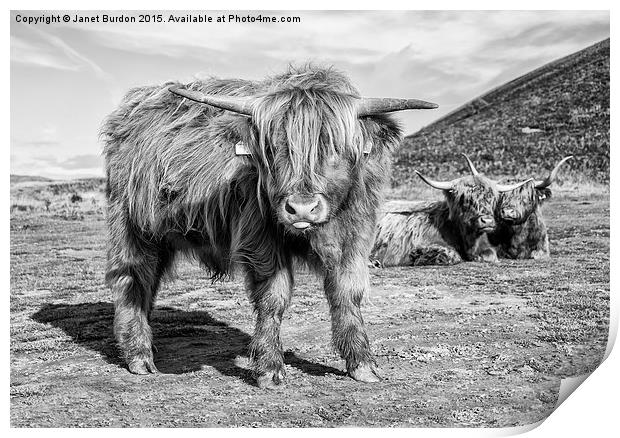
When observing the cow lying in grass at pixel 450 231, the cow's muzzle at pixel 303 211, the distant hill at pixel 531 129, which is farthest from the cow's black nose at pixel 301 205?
the cow lying in grass at pixel 450 231

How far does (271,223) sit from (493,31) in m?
2.47

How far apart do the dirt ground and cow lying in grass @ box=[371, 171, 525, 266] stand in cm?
31

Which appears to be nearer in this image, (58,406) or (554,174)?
(58,406)

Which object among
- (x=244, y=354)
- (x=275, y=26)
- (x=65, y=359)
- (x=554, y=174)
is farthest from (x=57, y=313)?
(x=554, y=174)

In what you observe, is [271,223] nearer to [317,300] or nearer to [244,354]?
[244,354]

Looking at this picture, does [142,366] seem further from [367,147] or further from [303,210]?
[367,147]

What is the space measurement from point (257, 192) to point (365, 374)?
3.79 ft

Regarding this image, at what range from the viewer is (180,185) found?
168 inches

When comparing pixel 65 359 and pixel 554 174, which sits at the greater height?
pixel 554 174

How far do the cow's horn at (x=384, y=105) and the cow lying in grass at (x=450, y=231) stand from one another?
4.06 meters

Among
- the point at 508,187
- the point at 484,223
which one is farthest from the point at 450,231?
the point at 508,187

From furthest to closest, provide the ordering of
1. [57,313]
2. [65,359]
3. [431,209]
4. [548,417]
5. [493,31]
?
[431,209], [57,313], [493,31], [65,359], [548,417]

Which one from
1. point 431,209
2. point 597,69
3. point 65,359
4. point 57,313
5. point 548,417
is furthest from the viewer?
point 431,209

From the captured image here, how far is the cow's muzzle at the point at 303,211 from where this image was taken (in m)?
3.33
